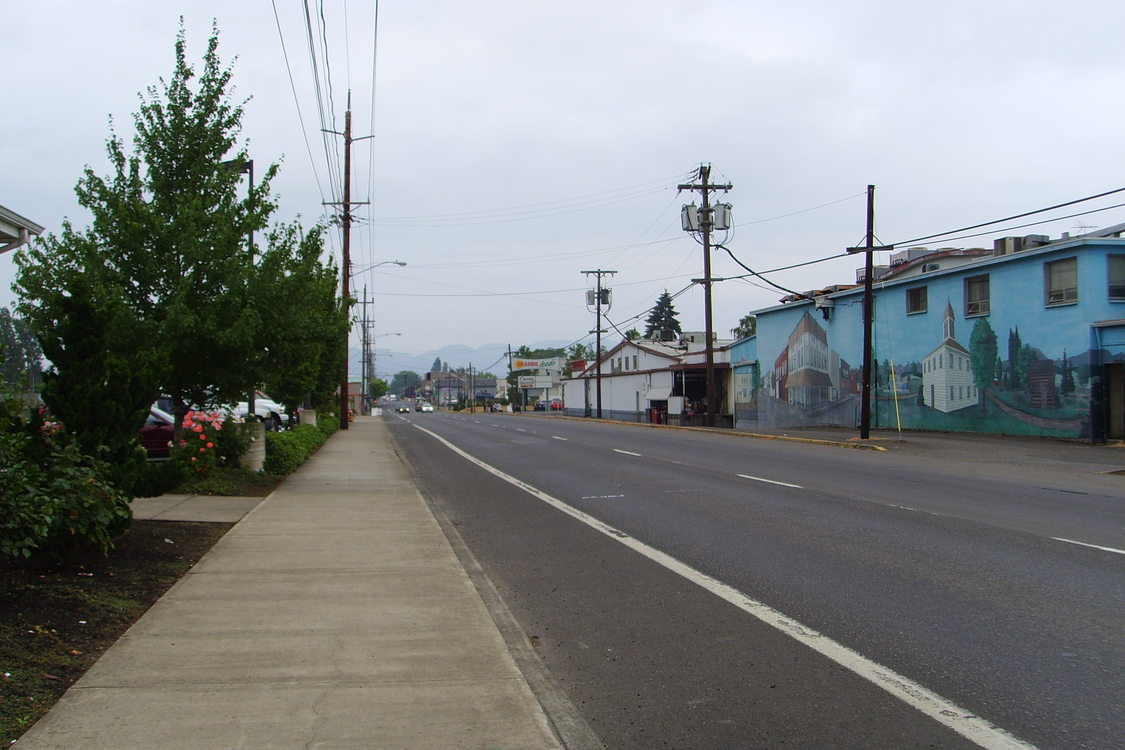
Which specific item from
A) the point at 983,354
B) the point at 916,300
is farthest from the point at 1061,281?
the point at 916,300

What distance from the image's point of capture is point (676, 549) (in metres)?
9.18

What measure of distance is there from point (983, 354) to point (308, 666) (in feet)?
97.4

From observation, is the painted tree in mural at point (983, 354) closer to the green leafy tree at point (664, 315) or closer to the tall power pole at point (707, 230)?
the tall power pole at point (707, 230)

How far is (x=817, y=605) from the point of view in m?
6.75

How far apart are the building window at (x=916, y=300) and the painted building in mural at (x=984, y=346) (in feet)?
0.17

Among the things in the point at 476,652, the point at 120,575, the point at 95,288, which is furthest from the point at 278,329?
the point at 476,652

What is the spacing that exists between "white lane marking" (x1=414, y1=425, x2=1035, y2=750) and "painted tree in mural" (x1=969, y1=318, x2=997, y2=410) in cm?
2464

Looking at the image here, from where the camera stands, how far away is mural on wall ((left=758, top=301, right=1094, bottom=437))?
27250 mm

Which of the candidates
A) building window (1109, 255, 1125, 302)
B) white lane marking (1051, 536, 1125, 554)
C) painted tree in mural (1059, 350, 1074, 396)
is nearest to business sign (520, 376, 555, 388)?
painted tree in mural (1059, 350, 1074, 396)

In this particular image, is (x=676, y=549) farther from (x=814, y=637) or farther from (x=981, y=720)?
(x=981, y=720)

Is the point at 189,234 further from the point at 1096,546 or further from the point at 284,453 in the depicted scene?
the point at 1096,546

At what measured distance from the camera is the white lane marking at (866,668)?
429 centimetres

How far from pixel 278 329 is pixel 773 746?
1070 centimetres

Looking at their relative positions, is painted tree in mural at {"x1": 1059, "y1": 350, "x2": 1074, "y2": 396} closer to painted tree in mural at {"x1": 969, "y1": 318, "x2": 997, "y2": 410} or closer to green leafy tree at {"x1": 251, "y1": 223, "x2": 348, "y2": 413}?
painted tree in mural at {"x1": 969, "y1": 318, "x2": 997, "y2": 410}
